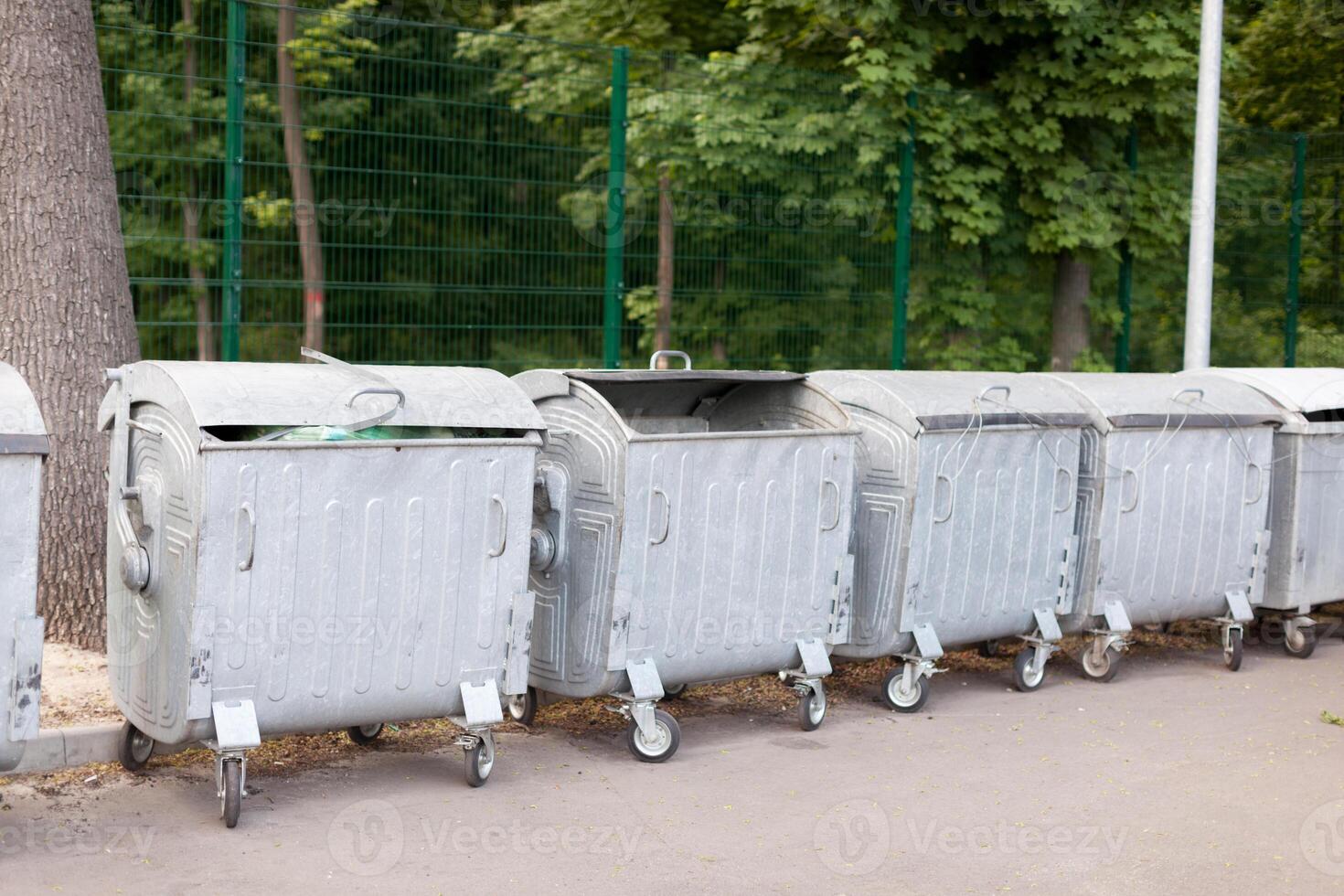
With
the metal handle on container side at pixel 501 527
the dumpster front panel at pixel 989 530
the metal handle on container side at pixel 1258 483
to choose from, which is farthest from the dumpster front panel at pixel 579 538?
the metal handle on container side at pixel 1258 483

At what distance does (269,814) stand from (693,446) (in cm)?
205

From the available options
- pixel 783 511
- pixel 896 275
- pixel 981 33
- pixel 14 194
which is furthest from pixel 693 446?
pixel 981 33

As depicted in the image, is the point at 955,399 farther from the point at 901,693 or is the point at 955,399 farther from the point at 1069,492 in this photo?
the point at 901,693

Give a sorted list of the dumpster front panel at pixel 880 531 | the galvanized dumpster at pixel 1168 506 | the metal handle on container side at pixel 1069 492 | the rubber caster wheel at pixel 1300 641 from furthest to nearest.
Result: the rubber caster wheel at pixel 1300 641
the galvanized dumpster at pixel 1168 506
the metal handle on container side at pixel 1069 492
the dumpster front panel at pixel 880 531

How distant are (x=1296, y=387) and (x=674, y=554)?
13.8 feet

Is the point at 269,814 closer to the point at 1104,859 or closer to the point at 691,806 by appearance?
the point at 691,806

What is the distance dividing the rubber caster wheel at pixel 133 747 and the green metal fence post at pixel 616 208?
465 centimetres

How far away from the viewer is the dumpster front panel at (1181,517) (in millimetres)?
7461

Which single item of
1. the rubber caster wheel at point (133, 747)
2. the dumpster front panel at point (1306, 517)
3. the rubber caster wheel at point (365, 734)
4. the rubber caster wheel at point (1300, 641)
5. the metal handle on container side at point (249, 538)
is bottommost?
the rubber caster wheel at point (1300, 641)

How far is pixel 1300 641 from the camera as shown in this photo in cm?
836

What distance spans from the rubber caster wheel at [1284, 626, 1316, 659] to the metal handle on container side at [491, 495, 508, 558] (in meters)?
5.01

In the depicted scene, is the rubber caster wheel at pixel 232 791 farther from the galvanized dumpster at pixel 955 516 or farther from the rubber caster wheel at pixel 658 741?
the galvanized dumpster at pixel 955 516

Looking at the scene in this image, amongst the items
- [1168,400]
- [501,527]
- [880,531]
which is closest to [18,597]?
[501,527]

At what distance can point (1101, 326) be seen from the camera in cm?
1327
